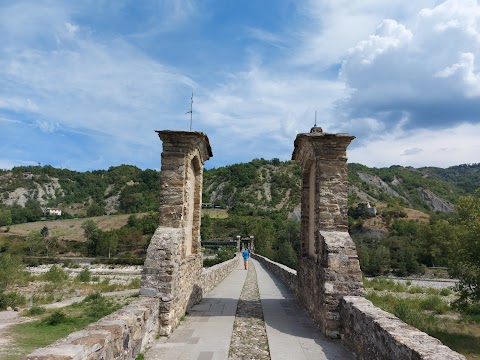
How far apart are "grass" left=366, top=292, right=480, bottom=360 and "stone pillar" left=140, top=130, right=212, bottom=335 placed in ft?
32.9

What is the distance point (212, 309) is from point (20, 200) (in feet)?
471

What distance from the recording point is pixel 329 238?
284 inches

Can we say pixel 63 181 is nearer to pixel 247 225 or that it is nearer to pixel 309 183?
pixel 247 225

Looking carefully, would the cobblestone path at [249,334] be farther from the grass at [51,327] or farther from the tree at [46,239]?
the tree at [46,239]

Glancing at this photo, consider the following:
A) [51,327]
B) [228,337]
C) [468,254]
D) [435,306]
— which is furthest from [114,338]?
[435,306]

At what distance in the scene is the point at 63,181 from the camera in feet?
477

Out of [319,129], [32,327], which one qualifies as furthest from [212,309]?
[32,327]

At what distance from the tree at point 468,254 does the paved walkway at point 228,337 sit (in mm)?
8634

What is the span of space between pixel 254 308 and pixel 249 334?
282cm

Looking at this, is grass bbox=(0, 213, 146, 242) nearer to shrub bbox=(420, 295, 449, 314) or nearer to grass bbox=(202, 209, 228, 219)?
grass bbox=(202, 209, 228, 219)

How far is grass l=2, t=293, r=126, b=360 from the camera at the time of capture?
11359mm

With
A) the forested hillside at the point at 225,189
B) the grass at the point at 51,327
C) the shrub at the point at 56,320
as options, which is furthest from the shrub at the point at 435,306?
the forested hillside at the point at 225,189

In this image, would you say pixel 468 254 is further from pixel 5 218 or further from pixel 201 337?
pixel 5 218

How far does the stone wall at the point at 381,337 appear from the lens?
138 inches
